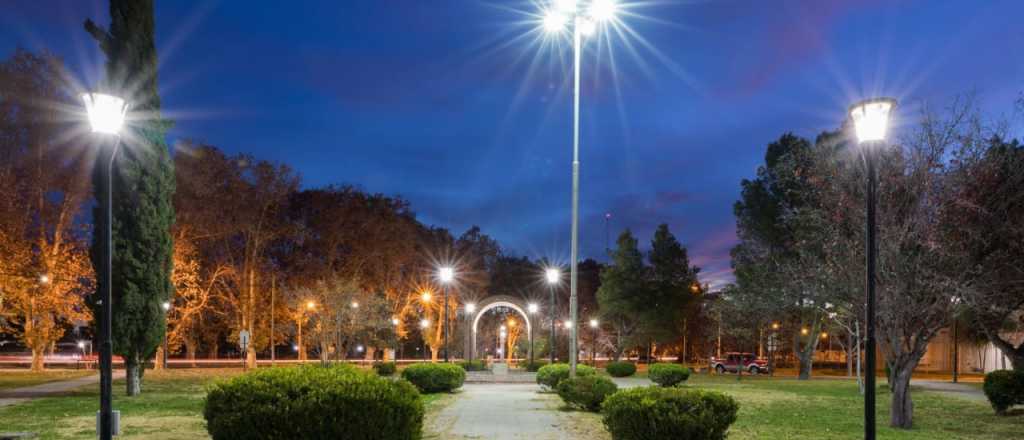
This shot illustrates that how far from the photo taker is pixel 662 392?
9.10 m

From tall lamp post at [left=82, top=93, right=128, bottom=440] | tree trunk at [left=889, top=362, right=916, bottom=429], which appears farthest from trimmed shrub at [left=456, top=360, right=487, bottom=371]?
tall lamp post at [left=82, top=93, right=128, bottom=440]

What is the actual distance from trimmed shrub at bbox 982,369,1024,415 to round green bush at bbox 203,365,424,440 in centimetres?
1445

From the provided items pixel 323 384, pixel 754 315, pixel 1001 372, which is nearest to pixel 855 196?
pixel 1001 372

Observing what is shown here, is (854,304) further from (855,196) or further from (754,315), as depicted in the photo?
(754,315)

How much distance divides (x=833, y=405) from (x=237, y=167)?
30.8m

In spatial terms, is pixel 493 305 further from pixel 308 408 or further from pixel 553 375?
Result: pixel 308 408

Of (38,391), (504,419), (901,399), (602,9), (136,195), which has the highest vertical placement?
(602,9)

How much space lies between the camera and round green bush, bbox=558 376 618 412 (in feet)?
49.7

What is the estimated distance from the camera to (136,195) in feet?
65.1

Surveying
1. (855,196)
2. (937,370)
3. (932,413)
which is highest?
(855,196)

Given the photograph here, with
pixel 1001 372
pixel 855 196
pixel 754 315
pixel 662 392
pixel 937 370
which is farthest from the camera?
pixel 937 370

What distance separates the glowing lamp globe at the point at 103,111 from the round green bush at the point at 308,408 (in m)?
3.08

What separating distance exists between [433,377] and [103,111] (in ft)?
48.9

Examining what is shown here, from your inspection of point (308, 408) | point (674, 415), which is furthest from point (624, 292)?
point (308, 408)
